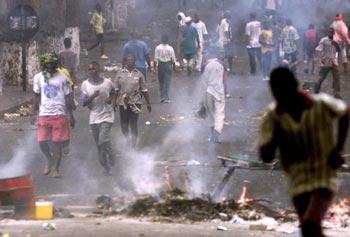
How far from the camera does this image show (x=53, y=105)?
530 inches

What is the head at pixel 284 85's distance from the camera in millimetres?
7012

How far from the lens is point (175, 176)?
1331cm

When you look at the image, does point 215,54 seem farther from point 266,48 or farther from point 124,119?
point 266,48

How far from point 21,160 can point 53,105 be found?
72.4 inches

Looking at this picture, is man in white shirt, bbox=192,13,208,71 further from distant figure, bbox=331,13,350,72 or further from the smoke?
the smoke

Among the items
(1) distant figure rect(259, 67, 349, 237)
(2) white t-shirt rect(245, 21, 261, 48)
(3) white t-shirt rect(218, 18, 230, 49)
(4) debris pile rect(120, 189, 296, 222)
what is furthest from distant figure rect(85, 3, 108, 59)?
(1) distant figure rect(259, 67, 349, 237)

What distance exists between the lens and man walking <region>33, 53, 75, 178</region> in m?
13.5

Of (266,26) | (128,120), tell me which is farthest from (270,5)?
(128,120)

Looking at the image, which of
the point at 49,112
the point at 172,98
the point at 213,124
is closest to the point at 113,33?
the point at 172,98

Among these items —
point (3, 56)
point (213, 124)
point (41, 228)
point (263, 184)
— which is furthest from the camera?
point (3, 56)

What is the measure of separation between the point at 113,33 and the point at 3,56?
9545 millimetres

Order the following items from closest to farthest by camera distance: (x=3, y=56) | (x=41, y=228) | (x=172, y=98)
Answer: (x=41, y=228), (x=172, y=98), (x=3, y=56)

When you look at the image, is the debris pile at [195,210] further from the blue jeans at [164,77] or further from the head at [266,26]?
the head at [266,26]

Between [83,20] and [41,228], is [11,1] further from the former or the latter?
[41,228]
